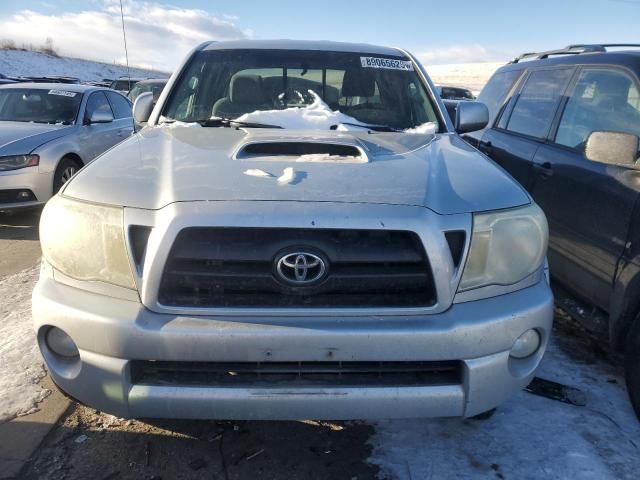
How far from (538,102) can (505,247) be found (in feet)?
9.13

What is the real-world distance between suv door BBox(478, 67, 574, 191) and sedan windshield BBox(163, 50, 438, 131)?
112cm

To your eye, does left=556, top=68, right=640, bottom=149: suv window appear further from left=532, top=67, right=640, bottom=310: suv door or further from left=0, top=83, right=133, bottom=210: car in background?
left=0, top=83, right=133, bottom=210: car in background

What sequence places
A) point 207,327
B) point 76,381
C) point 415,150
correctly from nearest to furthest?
point 207,327 < point 76,381 < point 415,150

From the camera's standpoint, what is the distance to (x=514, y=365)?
213cm

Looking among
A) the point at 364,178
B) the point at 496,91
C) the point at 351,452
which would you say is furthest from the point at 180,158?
the point at 496,91

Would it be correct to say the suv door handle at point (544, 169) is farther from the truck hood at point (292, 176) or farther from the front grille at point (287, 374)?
the front grille at point (287, 374)

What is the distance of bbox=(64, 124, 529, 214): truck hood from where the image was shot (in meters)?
2.02

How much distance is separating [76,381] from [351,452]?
48.0 inches

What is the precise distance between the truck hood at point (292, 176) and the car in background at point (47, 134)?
3.97 m

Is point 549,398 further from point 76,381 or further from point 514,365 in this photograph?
point 76,381

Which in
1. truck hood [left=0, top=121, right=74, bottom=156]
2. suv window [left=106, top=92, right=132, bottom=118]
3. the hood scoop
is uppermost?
the hood scoop

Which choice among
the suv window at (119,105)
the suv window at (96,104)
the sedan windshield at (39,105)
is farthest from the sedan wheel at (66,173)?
the suv window at (119,105)

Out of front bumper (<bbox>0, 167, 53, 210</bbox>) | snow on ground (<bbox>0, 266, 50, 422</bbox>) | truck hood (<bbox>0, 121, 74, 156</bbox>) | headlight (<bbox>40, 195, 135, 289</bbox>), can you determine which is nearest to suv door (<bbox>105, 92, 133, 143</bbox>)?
truck hood (<bbox>0, 121, 74, 156</bbox>)

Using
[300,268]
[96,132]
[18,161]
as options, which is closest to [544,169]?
[300,268]
